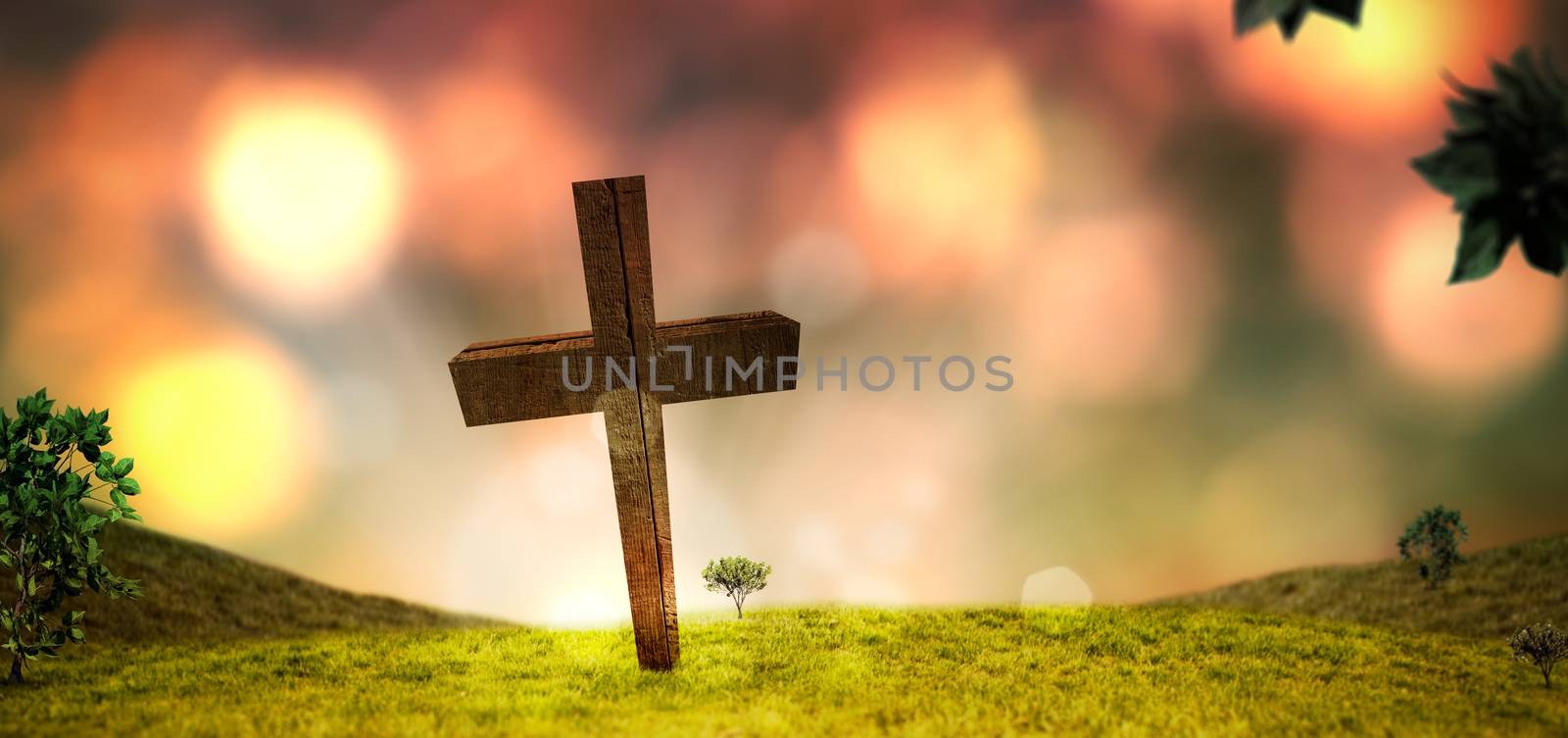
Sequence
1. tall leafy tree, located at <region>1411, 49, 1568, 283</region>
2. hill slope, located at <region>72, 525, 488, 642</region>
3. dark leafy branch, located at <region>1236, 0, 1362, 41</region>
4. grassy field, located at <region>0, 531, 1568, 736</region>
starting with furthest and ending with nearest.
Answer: hill slope, located at <region>72, 525, 488, 642</region>
grassy field, located at <region>0, 531, 1568, 736</region>
tall leafy tree, located at <region>1411, 49, 1568, 283</region>
dark leafy branch, located at <region>1236, 0, 1362, 41</region>

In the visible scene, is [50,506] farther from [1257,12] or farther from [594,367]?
[1257,12]

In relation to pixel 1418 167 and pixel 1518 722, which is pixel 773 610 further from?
pixel 1418 167

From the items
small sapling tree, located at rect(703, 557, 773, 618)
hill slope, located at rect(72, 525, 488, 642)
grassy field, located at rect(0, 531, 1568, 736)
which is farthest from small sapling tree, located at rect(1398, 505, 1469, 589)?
hill slope, located at rect(72, 525, 488, 642)

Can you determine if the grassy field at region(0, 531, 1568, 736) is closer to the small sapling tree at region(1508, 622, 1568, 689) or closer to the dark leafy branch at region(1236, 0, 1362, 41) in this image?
the small sapling tree at region(1508, 622, 1568, 689)

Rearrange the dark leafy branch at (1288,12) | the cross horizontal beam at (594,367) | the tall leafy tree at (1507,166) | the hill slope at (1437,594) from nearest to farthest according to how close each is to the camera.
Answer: the dark leafy branch at (1288,12) → the tall leafy tree at (1507,166) → the cross horizontal beam at (594,367) → the hill slope at (1437,594)

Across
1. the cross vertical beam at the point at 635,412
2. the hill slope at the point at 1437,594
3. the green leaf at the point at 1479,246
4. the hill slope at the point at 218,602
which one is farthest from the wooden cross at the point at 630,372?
the hill slope at the point at 1437,594

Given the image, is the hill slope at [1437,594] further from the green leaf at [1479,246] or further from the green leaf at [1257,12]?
the green leaf at [1257,12]
